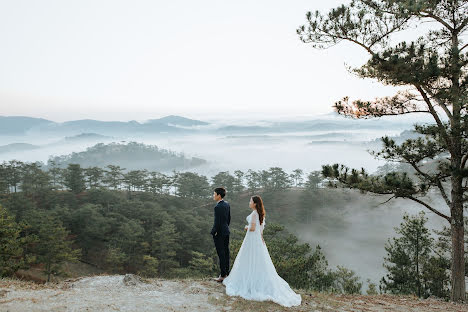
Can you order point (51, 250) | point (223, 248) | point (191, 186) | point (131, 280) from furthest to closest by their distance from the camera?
point (191, 186) → point (51, 250) → point (131, 280) → point (223, 248)

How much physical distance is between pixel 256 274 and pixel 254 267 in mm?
148

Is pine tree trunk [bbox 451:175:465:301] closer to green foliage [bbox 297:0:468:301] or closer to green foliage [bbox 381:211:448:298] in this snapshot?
green foliage [bbox 297:0:468:301]

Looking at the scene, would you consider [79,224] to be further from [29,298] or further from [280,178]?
[280,178]

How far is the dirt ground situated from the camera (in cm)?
560

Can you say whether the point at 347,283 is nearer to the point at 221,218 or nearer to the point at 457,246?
the point at 457,246

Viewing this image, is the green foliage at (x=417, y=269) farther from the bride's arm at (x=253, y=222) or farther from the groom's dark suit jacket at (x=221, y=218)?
the groom's dark suit jacket at (x=221, y=218)

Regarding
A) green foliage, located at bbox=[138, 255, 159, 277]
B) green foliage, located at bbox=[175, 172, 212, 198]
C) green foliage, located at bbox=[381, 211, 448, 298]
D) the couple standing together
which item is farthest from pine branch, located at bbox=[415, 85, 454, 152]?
green foliage, located at bbox=[175, 172, 212, 198]

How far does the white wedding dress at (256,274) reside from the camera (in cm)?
612

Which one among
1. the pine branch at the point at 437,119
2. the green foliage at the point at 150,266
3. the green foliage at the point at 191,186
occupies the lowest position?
the green foliage at the point at 150,266

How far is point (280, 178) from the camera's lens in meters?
68.1

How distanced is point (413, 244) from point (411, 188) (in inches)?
531

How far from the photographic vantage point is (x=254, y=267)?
621 centimetres

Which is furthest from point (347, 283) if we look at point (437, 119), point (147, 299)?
point (147, 299)

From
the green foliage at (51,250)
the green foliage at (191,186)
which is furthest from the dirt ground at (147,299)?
the green foliage at (191,186)
